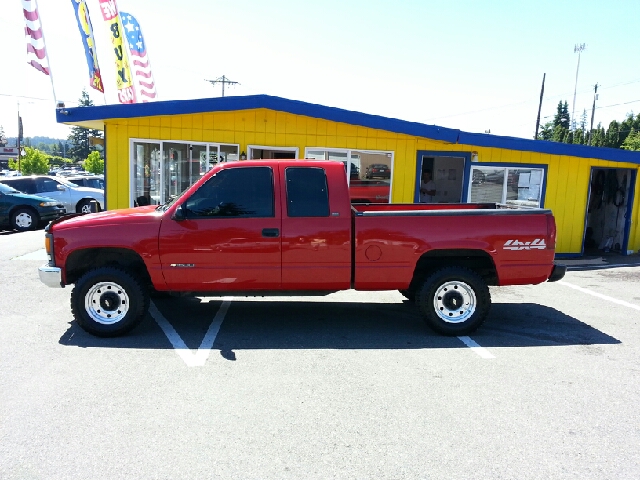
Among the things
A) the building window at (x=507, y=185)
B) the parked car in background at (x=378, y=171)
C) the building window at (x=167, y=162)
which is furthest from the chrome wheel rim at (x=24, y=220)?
the building window at (x=507, y=185)

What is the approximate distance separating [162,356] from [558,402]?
3.78 m

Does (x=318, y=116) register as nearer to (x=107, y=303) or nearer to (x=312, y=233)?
(x=312, y=233)

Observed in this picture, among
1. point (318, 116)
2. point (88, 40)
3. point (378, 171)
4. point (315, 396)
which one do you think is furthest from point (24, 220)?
point (315, 396)

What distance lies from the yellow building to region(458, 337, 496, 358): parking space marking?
6051 millimetres

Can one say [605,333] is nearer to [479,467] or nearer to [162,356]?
[479,467]

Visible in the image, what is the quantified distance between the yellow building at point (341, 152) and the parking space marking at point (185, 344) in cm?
405

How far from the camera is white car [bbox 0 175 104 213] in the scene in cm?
1694

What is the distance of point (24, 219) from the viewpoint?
591 inches

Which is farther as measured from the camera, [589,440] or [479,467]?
[589,440]

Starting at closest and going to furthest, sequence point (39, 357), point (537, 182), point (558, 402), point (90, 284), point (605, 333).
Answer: point (558, 402) < point (39, 357) < point (90, 284) < point (605, 333) < point (537, 182)

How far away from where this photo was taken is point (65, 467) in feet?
10.5

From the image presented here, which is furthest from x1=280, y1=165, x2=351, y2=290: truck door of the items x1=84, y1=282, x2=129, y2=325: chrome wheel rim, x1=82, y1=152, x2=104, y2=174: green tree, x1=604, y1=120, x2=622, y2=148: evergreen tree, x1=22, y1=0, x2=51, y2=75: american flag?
x1=604, y1=120, x2=622, y2=148: evergreen tree

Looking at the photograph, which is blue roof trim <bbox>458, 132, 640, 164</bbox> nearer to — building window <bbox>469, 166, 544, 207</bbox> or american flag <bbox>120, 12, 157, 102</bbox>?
building window <bbox>469, 166, 544, 207</bbox>

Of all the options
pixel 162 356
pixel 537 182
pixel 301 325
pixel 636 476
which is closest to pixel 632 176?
pixel 537 182
